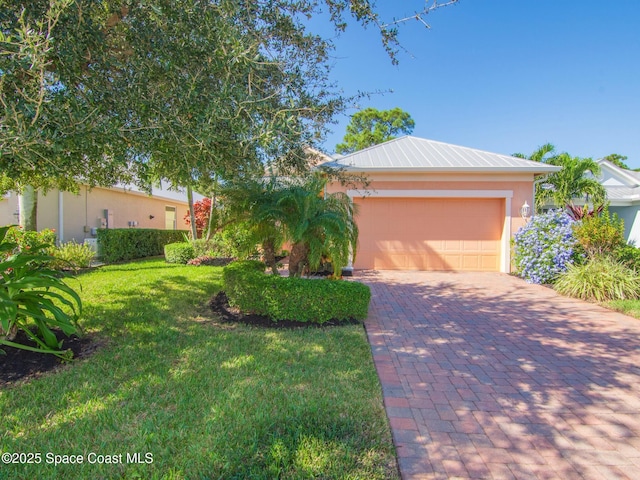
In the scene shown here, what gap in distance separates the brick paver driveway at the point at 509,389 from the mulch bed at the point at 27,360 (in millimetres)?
3439

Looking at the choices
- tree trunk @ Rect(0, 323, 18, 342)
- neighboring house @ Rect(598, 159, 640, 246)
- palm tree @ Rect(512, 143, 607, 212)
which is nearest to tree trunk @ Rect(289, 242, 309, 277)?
tree trunk @ Rect(0, 323, 18, 342)

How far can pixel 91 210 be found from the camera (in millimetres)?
12391

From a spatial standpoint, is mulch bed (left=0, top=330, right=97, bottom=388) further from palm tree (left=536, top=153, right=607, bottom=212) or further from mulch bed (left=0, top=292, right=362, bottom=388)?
palm tree (left=536, top=153, right=607, bottom=212)

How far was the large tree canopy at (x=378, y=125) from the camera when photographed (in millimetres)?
24906

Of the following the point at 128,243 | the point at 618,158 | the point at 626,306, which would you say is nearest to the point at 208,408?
the point at 626,306

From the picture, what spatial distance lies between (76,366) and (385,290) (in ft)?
19.4

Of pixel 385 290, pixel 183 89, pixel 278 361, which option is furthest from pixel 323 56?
pixel 385 290

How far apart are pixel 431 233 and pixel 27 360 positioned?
962cm

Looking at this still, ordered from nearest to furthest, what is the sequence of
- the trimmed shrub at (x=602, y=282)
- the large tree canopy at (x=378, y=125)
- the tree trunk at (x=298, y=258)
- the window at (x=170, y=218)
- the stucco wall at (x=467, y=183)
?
the tree trunk at (x=298, y=258) → the trimmed shrub at (x=602, y=282) → the stucco wall at (x=467, y=183) → the window at (x=170, y=218) → the large tree canopy at (x=378, y=125)

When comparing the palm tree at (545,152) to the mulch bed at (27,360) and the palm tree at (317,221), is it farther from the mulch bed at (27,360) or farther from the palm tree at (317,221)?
the mulch bed at (27,360)

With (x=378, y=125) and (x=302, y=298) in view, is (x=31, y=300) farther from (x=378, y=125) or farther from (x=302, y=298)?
(x=378, y=125)

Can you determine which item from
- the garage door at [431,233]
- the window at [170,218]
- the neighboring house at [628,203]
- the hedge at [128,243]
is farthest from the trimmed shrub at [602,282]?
the window at [170,218]

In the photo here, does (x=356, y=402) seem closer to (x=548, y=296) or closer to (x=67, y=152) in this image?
(x=67, y=152)

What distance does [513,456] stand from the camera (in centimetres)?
219
